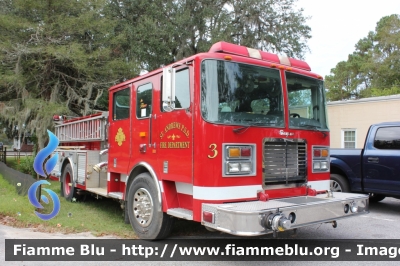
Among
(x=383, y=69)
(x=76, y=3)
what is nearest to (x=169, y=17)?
(x=76, y=3)

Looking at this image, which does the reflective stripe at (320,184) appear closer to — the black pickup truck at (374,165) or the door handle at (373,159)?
the black pickup truck at (374,165)

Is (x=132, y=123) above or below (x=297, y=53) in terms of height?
below

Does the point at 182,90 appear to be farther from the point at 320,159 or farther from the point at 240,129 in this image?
the point at 320,159

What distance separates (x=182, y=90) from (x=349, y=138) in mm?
13714

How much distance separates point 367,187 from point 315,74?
3.51 meters

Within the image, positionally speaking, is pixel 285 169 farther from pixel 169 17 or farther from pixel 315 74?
pixel 169 17

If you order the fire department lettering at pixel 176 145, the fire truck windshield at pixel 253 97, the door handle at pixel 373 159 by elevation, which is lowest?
the door handle at pixel 373 159

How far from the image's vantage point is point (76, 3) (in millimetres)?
14492

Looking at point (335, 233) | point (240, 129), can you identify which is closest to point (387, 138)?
point (335, 233)

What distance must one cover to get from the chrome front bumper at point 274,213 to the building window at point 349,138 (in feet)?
40.8

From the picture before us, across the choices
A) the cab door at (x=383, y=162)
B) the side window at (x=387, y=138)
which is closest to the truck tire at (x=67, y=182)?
the cab door at (x=383, y=162)

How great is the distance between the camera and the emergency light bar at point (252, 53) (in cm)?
471

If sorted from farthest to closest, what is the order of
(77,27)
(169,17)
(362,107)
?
(169,17) → (362,107) → (77,27)

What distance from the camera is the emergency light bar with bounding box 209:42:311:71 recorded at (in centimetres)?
471
